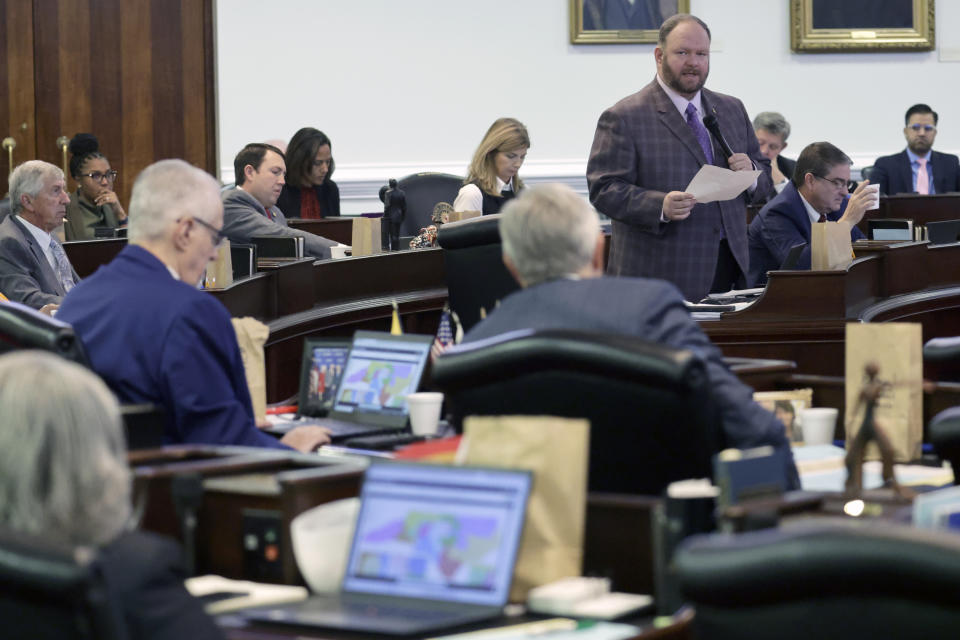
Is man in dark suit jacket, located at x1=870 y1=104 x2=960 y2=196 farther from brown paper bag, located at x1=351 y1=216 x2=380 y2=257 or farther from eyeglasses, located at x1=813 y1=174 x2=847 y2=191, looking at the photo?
brown paper bag, located at x1=351 y1=216 x2=380 y2=257

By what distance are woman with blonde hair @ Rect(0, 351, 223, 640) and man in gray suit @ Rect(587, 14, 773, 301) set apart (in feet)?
11.3

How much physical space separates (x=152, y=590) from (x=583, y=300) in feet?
3.29

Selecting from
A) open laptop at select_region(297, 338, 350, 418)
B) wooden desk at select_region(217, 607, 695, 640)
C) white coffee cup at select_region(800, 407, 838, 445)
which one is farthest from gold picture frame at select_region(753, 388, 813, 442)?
wooden desk at select_region(217, 607, 695, 640)

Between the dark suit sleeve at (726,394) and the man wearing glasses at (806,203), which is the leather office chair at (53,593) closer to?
the dark suit sleeve at (726,394)

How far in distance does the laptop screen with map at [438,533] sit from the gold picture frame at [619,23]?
8274mm

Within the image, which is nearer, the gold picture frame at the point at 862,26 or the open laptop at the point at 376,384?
the open laptop at the point at 376,384

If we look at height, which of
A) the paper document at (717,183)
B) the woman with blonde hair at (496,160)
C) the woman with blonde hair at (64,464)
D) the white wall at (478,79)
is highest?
the white wall at (478,79)

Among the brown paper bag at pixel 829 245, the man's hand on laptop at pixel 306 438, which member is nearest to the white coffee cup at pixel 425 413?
the man's hand on laptop at pixel 306 438

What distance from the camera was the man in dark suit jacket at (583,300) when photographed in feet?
7.22

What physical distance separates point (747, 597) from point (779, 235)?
14.3 feet

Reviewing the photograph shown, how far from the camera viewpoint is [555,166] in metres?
9.72

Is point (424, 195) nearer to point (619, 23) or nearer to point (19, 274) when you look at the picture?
point (619, 23)

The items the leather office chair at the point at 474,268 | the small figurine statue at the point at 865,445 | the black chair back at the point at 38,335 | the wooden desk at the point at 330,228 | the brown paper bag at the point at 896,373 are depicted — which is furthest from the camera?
the wooden desk at the point at 330,228

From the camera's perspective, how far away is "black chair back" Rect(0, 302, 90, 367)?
245 centimetres
